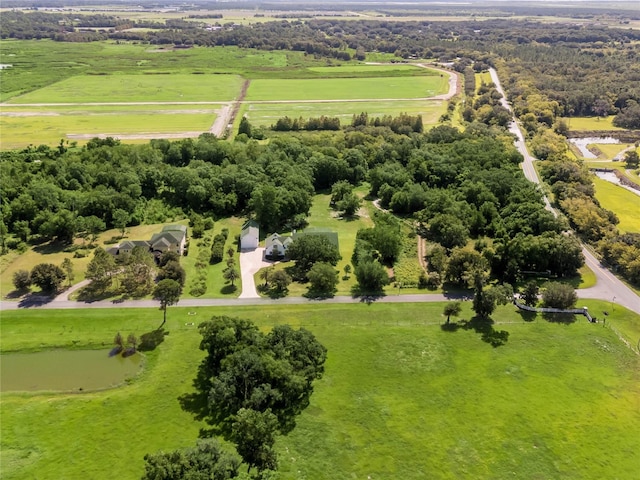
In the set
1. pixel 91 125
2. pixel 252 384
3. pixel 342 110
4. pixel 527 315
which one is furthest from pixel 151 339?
pixel 342 110

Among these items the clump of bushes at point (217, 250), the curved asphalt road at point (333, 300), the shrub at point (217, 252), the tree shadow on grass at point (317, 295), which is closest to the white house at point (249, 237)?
the clump of bushes at point (217, 250)

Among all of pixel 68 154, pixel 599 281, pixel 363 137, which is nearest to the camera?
pixel 599 281

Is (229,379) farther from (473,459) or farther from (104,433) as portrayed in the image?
(473,459)

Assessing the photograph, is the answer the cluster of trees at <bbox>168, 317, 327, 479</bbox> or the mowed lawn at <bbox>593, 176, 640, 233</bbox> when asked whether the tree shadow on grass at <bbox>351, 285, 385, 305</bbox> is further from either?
the mowed lawn at <bbox>593, 176, 640, 233</bbox>

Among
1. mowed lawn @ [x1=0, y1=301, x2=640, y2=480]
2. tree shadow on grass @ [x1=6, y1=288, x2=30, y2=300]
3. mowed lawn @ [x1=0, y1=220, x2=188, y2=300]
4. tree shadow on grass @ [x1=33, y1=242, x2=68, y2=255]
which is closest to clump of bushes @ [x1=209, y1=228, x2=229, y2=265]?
mowed lawn @ [x1=0, y1=220, x2=188, y2=300]

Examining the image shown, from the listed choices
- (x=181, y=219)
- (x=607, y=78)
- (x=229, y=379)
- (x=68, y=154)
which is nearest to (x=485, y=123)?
(x=607, y=78)

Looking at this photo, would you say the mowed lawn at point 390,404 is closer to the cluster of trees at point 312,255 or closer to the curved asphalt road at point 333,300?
the curved asphalt road at point 333,300
